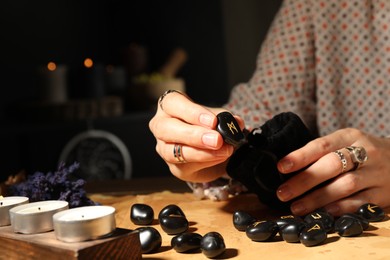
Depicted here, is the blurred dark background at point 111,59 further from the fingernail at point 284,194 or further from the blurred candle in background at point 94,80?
the fingernail at point 284,194

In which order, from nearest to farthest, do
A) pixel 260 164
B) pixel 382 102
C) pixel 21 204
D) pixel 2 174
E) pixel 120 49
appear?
pixel 21 204 < pixel 260 164 < pixel 382 102 < pixel 2 174 < pixel 120 49

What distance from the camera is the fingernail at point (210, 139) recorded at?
93 centimetres

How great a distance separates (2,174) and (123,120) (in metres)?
0.66

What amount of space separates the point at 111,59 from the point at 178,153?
10.1 feet

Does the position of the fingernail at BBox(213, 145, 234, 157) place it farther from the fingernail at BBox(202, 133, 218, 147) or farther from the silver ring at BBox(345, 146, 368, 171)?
the silver ring at BBox(345, 146, 368, 171)

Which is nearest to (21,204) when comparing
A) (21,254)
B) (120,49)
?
(21,254)

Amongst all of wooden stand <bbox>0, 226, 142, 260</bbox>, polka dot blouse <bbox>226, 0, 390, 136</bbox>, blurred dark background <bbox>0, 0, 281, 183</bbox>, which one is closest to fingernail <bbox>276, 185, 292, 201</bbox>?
wooden stand <bbox>0, 226, 142, 260</bbox>

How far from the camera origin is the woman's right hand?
0.95 metres

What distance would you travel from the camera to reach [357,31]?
1730 mm

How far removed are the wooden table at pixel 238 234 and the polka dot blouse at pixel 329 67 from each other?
0.57 metres

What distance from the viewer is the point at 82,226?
728 mm

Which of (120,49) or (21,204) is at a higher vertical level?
(120,49)

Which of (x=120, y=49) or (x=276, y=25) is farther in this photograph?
(x=120, y=49)

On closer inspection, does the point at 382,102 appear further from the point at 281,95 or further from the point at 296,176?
the point at 296,176
